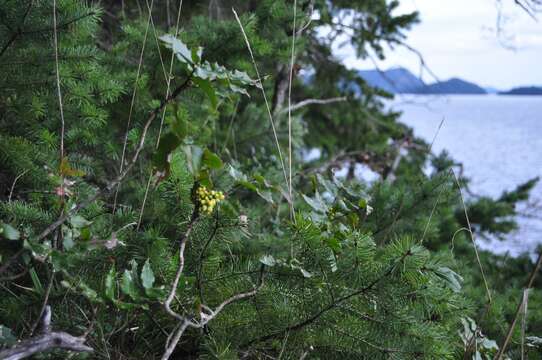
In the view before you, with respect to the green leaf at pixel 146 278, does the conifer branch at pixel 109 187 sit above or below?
above

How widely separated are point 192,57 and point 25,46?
0.62 meters

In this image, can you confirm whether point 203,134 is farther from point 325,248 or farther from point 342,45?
point 342,45

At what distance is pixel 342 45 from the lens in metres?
4.04

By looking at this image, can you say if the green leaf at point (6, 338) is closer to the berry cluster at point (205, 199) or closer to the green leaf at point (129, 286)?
the green leaf at point (129, 286)

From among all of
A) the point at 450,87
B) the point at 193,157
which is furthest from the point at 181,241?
the point at 450,87

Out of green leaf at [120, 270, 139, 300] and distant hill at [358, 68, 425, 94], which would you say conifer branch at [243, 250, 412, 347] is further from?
distant hill at [358, 68, 425, 94]

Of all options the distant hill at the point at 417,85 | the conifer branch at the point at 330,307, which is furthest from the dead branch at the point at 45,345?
the distant hill at the point at 417,85

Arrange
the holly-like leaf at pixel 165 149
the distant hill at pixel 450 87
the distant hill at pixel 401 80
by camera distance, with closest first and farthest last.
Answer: the holly-like leaf at pixel 165 149, the distant hill at pixel 450 87, the distant hill at pixel 401 80

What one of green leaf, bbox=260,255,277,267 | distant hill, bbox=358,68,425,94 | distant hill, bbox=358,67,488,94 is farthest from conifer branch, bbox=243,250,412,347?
distant hill, bbox=358,68,425,94

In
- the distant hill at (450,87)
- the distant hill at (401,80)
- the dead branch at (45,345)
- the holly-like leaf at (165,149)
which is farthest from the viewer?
the distant hill at (401,80)

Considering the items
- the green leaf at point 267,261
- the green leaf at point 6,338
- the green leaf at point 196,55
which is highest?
the green leaf at point 196,55

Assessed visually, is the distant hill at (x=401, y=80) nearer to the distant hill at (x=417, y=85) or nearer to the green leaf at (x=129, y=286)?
the distant hill at (x=417, y=85)

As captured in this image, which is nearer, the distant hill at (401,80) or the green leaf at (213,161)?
the green leaf at (213,161)

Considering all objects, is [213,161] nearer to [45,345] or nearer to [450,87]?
[45,345]
